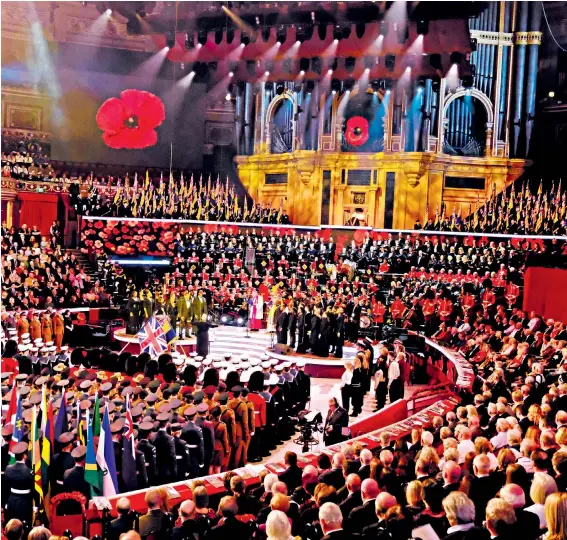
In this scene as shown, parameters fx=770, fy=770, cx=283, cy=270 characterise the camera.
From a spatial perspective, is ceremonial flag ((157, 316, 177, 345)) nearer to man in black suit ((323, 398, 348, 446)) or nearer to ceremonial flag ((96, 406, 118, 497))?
man in black suit ((323, 398, 348, 446))

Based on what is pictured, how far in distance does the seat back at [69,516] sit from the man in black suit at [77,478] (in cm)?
101

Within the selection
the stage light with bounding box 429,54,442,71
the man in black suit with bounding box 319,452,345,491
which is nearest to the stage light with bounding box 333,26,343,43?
the stage light with bounding box 429,54,442,71

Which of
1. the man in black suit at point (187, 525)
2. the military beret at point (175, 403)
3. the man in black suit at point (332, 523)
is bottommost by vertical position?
the military beret at point (175, 403)

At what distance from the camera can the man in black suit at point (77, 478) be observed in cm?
802

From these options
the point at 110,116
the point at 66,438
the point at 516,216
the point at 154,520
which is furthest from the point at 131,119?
the point at 154,520

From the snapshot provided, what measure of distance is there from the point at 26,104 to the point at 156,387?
20.6 m

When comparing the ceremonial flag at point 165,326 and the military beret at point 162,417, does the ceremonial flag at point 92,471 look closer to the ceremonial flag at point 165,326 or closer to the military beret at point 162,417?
the military beret at point 162,417

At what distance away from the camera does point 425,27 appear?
2042cm

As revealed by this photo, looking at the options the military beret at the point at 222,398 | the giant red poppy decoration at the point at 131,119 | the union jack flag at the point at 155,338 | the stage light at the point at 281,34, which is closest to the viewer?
the military beret at the point at 222,398

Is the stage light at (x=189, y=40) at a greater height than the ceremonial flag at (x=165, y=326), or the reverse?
the stage light at (x=189, y=40)

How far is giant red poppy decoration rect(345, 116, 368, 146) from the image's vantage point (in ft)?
97.0

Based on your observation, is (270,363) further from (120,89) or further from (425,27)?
(120,89)

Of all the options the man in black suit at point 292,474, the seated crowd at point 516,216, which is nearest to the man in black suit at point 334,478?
the man in black suit at point 292,474

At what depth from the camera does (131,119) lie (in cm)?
3075
